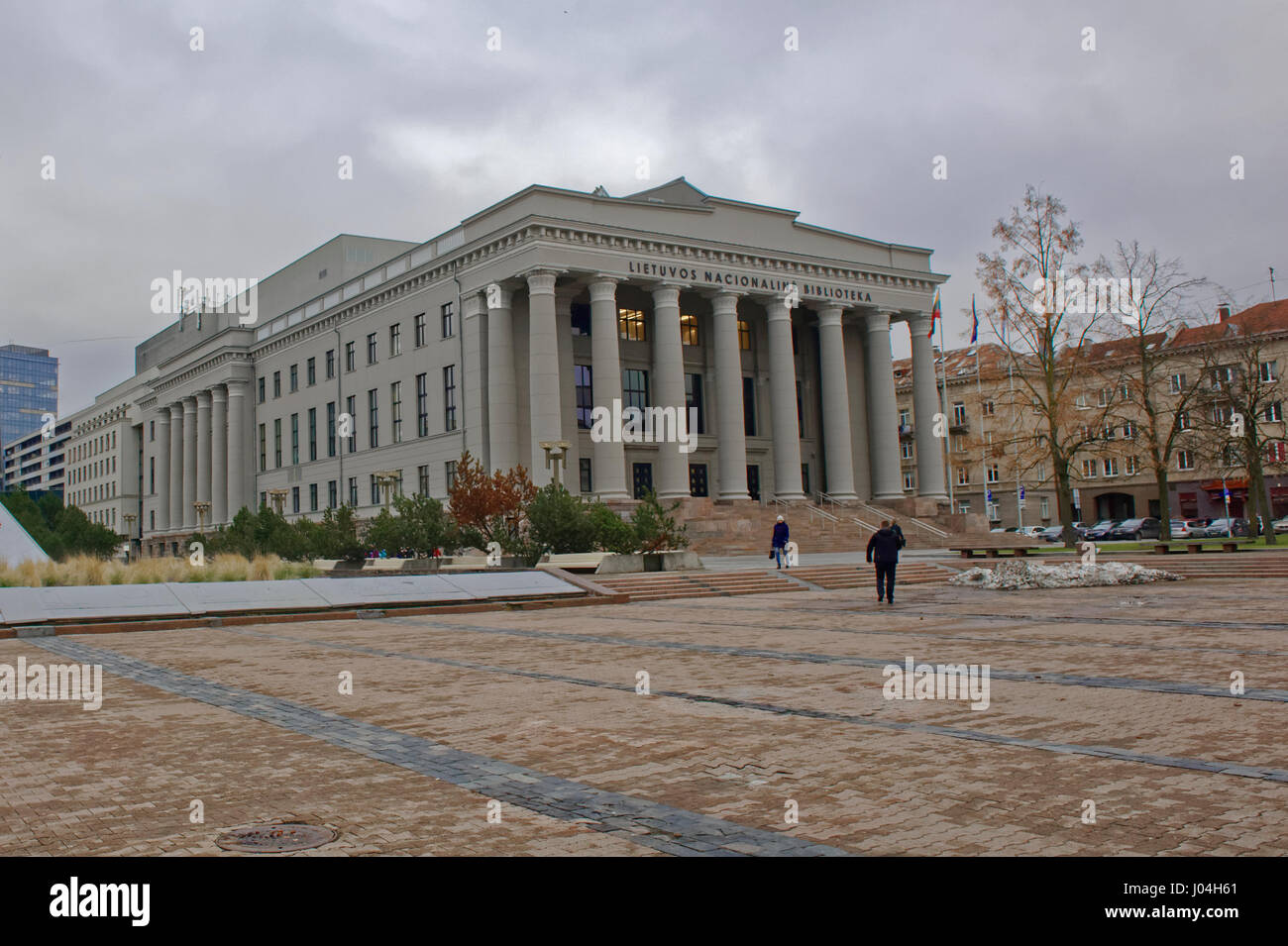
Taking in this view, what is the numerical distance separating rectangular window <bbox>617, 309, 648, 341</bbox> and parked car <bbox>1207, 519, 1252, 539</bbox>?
32770 mm

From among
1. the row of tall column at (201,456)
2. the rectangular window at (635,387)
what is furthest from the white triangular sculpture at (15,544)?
the row of tall column at (201,456)

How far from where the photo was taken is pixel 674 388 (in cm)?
5197

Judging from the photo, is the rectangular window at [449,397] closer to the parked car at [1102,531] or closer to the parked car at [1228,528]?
the parked car at [1102,531]

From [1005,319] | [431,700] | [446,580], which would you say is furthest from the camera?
[1005,319]

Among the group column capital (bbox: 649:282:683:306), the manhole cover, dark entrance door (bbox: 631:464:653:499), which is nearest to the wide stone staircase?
dark entrance door (bbox: 631:464:653:499)

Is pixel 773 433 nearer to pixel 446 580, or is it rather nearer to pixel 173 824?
pixel 446 580

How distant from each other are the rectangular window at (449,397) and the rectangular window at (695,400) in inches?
509

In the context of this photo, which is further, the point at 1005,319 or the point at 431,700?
the point at 1005,319

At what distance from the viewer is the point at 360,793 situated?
614cm

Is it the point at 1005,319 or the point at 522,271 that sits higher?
the point at 522,271

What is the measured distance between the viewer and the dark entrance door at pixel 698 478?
57.4m

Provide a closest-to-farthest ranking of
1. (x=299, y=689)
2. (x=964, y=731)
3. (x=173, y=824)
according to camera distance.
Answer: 1. (x=173, y=824)
2. (x=964, y=731)
3. (x=299, y=689)
